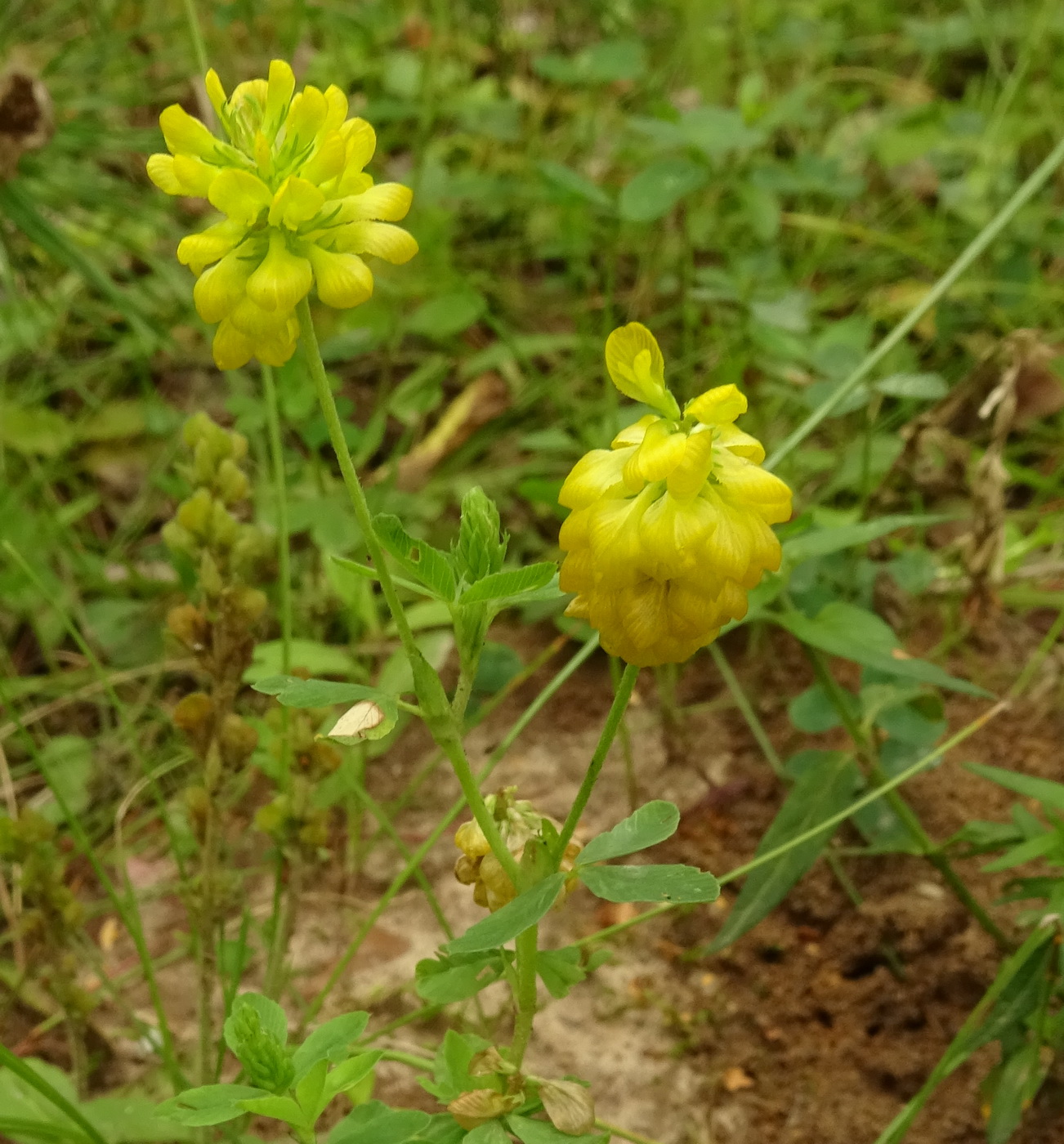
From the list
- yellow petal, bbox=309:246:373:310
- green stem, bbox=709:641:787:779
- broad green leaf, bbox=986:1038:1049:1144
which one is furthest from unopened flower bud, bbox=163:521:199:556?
broad green leaf, bbox=986:1038:1049:1144

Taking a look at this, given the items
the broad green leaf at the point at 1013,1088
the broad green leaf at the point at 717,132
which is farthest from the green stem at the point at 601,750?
the broad green leaf at the point at 717,132

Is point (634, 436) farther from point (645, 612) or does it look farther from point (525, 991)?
point (525, 991)

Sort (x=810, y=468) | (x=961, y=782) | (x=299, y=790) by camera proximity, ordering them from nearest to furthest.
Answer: (x=299, y=790), (x=961, y=782), (x=810, y=468)

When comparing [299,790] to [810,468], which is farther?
[810,468]

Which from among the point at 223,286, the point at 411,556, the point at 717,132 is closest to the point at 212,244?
the point at 223,286

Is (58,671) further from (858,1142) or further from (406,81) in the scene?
(406,81)

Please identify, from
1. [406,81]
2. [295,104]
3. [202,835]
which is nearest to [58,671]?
[202,835]

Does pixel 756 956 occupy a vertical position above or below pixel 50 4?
below
